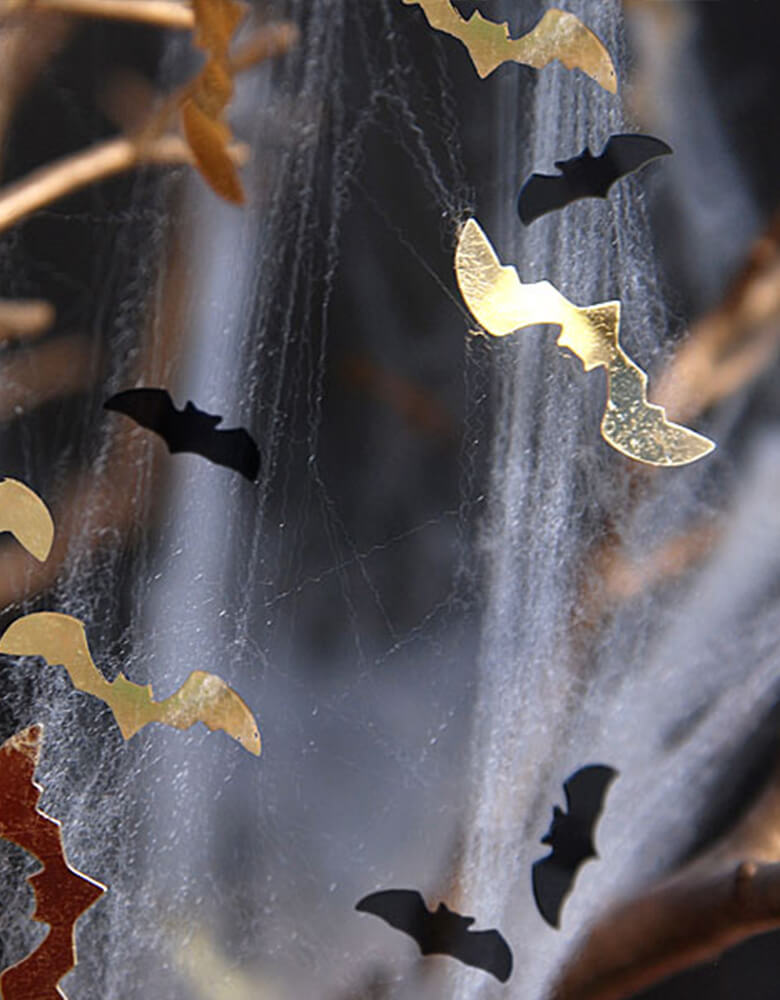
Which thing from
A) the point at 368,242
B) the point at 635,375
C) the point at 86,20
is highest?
the point at 86,20

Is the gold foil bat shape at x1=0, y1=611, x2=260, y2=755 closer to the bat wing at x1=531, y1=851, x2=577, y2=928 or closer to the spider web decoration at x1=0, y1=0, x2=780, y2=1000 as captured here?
the spider web decoration at x1=0, y1=0, x2=780, y2=1000

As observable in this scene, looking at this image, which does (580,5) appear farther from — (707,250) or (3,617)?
(3,617)

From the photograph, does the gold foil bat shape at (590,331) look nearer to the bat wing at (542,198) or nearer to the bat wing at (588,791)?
the bat wing at (542,198)

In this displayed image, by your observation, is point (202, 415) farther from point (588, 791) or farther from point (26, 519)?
point (588, 791)

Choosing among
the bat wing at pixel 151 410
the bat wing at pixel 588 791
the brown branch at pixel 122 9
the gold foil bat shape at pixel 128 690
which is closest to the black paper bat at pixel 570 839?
the bat wing at pixel 588 791

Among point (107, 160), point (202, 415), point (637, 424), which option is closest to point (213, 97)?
point (107, 160)

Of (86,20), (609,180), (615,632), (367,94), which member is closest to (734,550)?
(615,632)

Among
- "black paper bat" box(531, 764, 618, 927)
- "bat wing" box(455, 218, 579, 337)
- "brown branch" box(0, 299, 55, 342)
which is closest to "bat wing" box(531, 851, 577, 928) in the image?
"black paper bat" box(531, 764, 618, 927)
